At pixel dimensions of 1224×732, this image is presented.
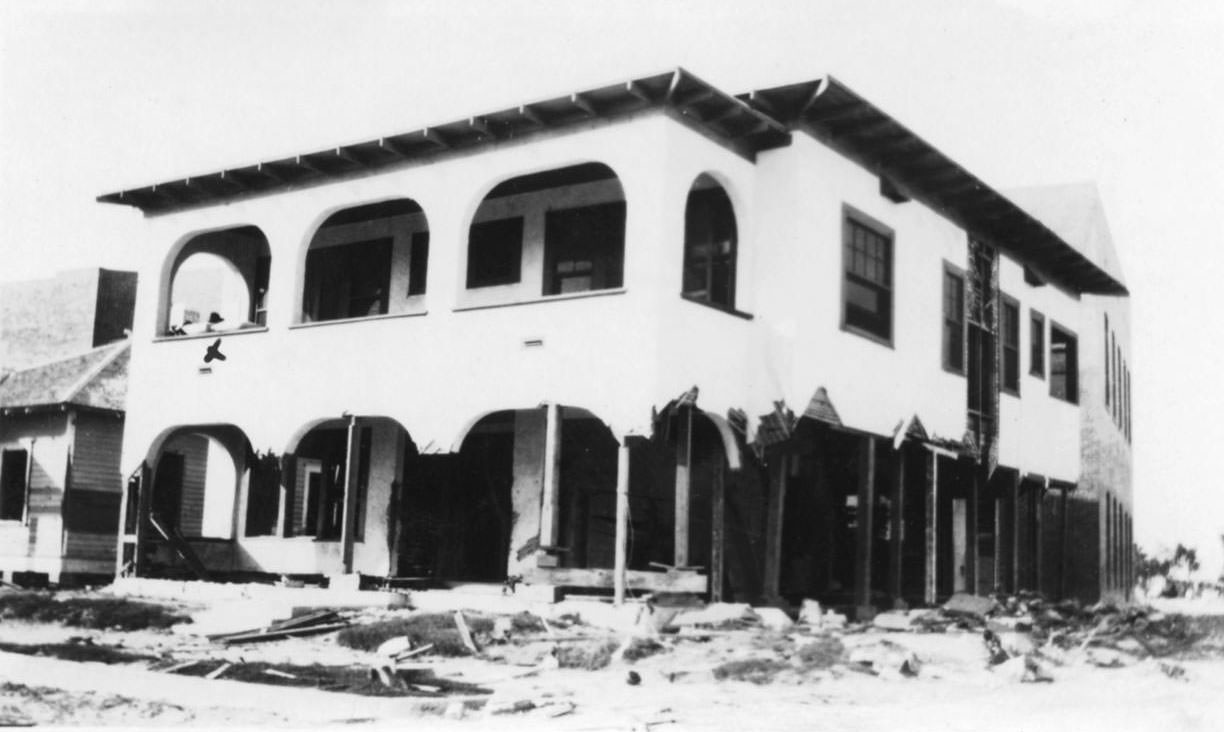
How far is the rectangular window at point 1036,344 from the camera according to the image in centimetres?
2503

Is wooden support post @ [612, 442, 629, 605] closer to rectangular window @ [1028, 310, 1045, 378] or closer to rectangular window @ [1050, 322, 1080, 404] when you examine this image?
rectangular window @ [1028, 310, 1045, 378]

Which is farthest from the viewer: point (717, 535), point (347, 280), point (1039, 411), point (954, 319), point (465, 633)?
point (1039, 411)

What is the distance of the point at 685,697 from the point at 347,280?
13.8 m

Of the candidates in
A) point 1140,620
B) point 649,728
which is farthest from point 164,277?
point 1140,620

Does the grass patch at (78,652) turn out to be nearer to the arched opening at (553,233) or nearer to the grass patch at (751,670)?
the grass patch at (751,670)

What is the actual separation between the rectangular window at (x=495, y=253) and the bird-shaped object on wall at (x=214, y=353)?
13.8 feet

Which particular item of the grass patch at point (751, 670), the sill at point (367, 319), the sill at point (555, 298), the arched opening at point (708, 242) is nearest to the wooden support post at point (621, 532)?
the sill at point (555, 298)

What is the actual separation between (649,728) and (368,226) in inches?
576

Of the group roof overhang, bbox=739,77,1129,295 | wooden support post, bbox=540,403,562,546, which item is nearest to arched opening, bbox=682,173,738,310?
roof overhang, bbox=739,77,1129,295

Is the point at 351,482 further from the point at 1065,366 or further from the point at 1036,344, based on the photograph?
the point at 1065,366

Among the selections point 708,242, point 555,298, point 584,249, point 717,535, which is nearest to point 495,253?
point 584,249

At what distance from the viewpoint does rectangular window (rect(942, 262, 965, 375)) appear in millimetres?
21859

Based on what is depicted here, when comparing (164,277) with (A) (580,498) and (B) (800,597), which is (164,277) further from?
(B) (800,597)

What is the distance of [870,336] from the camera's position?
1931cm
